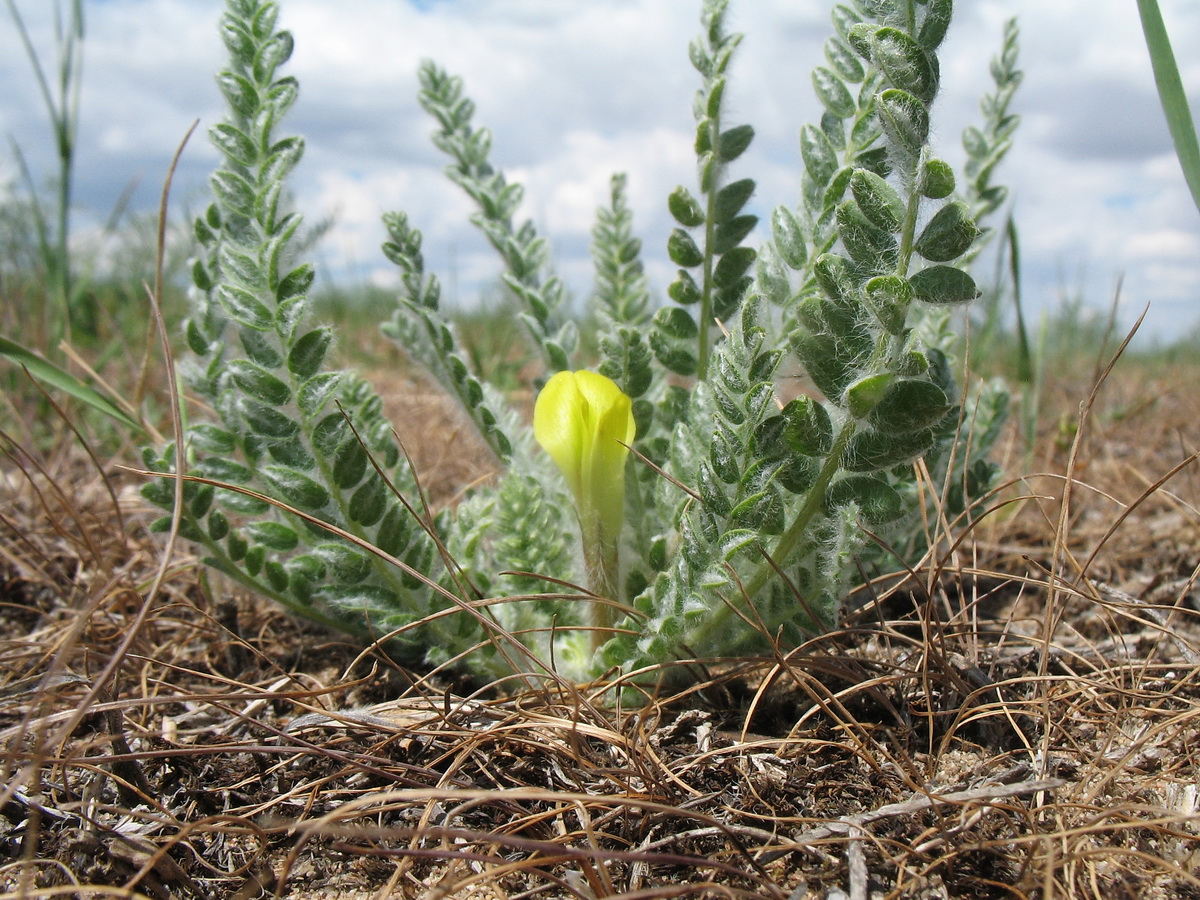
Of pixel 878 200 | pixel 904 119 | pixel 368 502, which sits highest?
pixel 904 119

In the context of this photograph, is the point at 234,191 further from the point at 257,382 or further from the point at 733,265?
the point at 733,265

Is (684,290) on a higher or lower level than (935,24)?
lower

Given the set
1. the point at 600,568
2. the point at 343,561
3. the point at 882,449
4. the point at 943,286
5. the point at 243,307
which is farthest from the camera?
the point at 600,568

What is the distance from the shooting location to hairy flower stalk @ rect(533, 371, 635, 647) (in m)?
1.66

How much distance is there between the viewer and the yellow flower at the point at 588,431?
1660mm

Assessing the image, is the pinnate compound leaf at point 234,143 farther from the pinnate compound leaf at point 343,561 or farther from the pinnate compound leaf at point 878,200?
the pinnate compound leaf at point 878,200

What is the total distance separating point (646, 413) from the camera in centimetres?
208

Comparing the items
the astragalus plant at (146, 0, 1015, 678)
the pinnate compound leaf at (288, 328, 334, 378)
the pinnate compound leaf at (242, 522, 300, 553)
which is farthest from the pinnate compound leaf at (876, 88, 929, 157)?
the pinnate compound leaf at (242, 522, 300, 553)

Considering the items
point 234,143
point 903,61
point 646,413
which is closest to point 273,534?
point 234,143

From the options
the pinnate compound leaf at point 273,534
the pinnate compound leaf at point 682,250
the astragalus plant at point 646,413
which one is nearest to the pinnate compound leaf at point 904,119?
the astragalus plant at point 646,413

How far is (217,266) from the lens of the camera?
191cm

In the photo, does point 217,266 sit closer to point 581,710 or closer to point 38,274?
point 581,710

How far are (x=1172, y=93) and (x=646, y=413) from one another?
4.27ft

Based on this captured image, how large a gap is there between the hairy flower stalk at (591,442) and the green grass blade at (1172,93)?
125 cm
